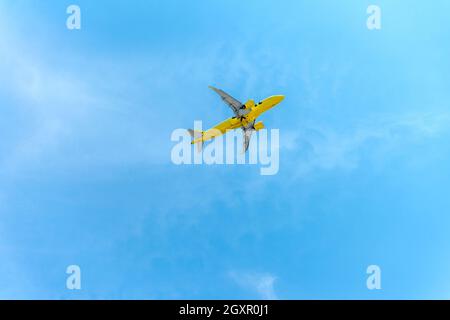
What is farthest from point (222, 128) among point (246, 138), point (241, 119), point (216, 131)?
point (246, 138)

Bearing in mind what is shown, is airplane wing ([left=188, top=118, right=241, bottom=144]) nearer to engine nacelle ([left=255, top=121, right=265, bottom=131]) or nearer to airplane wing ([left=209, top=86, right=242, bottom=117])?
airplane wing ([left=209, top=86, right=242, bottom=117])

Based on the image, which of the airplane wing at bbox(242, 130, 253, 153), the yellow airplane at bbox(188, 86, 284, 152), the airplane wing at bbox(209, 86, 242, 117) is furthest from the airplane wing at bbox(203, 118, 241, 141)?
the airplane wing at bbox(242, 130, 253, 153)

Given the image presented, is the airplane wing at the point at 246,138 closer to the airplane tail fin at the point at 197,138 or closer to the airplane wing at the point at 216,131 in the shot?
the airplane wing at the point at 216,131

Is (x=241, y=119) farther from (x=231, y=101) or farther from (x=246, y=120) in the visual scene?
(x=231, y=101)

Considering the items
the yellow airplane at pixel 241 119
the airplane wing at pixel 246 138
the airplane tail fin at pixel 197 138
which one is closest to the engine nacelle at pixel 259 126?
the yellow airplane at pixel 241 119

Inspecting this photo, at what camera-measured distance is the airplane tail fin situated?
11906 centimetres

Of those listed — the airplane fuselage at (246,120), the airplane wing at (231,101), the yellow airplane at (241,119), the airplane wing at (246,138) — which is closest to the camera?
the airplane wing at (231,101)

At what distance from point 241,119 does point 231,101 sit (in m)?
6.84

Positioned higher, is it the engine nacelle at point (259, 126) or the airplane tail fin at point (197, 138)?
the engine nacelle at point (259, 126)

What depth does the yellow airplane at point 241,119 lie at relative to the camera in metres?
110

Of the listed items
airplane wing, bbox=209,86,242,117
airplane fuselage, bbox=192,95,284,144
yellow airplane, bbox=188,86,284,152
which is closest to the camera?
airplane wing, bbox=209,86,242,117
